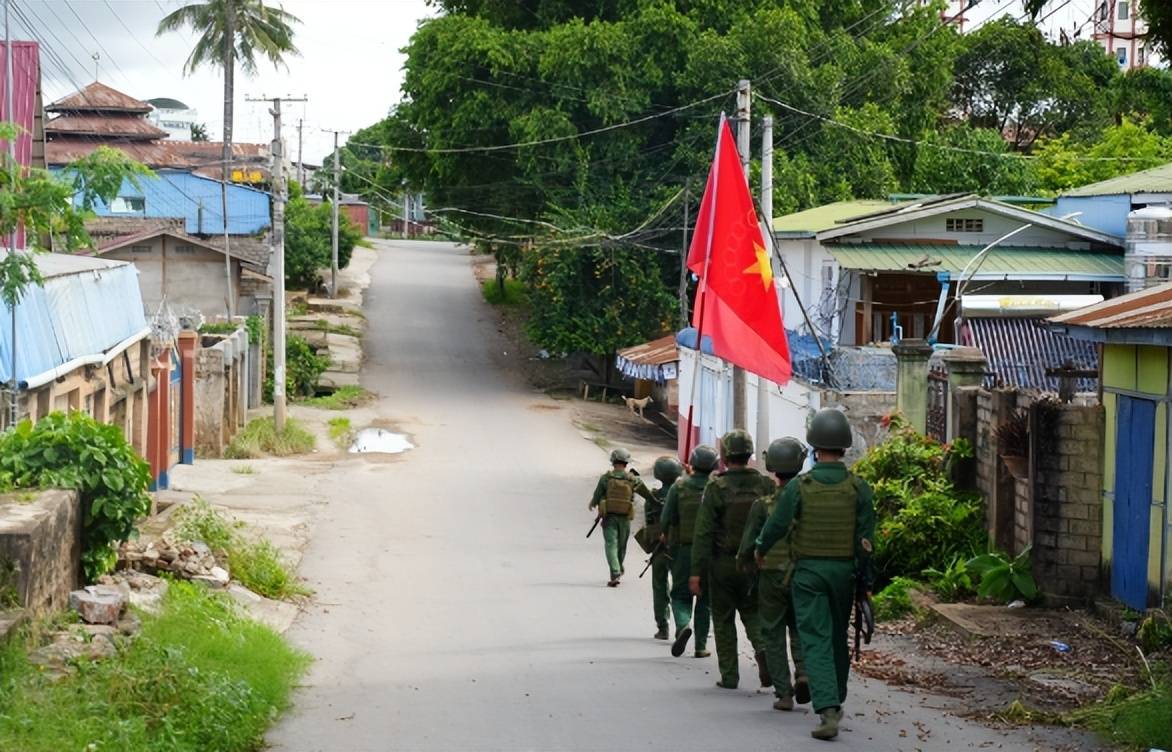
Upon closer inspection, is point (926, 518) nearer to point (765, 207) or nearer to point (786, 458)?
point (786, 458)

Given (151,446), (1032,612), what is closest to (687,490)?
(1032,612)

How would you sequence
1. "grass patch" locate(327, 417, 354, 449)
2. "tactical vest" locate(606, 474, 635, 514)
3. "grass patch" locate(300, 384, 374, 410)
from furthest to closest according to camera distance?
"grass patch" locate(300, 384, 374, 410)
"grass patch" locate(327, 417, 354, 449)
"tactical vest" locate(606, 474, 635, 514)

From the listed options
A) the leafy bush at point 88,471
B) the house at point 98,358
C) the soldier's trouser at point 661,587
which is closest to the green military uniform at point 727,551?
the soldier's trouser at point 661,587

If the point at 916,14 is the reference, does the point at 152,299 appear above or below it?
below

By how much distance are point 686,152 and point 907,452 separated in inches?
1009

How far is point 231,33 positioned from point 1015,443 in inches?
1836

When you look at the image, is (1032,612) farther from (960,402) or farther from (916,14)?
(916,14)

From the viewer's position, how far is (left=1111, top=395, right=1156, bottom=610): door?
12156 millimetres

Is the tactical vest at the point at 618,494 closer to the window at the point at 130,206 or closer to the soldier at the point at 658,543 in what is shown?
the soldier at the point at 658,543

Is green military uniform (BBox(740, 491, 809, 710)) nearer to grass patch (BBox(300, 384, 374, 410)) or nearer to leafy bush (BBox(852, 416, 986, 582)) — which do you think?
leafy bush (BBox(852, 416, 986, 582))

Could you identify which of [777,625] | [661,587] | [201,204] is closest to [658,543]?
[661,587]

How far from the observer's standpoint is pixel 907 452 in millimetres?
16328

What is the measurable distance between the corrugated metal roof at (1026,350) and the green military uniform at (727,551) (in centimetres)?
1102

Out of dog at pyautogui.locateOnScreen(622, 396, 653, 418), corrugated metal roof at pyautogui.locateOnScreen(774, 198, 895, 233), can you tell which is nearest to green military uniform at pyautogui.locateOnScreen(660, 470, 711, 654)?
corrugated metal roof at pyautogui.locateOnScreen(774, 198, 895, 233)
